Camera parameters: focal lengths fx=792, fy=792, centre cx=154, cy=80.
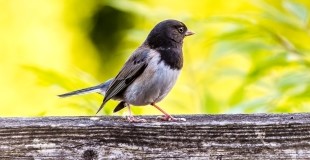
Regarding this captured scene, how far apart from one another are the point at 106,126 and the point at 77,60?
21.4ft

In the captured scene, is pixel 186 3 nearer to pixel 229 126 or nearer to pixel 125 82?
pixel 125 82

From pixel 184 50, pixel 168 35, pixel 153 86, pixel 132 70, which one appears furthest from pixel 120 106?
pixel 184 50

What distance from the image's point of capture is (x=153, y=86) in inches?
160

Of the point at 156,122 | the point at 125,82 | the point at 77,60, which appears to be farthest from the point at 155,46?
the point at 77,60

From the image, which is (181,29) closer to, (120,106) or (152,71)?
(152,71)

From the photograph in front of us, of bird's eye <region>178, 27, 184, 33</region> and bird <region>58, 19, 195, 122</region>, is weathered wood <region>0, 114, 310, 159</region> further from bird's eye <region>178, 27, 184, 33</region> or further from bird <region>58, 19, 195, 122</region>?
bird's eye <region>178, 27, 184, 33</region>

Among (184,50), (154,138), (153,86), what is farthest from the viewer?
(184,50)

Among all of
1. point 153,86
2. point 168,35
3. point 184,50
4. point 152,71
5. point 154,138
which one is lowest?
point 154,138

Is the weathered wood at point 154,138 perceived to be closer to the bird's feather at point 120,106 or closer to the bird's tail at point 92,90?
the bird's feather at point 120,106

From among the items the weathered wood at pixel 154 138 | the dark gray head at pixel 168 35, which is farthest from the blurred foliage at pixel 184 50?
the weathered wood at pixel 154 138

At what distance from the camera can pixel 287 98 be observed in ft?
11.9

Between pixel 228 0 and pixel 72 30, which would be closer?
pixel 228 0

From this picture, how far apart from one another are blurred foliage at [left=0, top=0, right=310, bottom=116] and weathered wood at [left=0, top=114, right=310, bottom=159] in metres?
0.50

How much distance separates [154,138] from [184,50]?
89.5 inches
